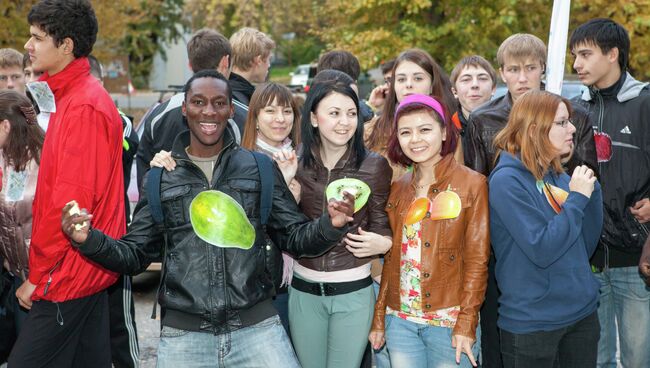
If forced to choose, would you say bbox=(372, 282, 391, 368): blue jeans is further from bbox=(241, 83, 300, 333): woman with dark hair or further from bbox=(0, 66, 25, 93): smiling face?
bbox=(0, 66, 25, 93): smiling face

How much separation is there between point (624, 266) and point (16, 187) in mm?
3719

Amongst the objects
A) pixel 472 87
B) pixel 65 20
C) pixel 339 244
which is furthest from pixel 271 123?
pixel 472 87

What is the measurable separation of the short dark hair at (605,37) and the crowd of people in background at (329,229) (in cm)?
19

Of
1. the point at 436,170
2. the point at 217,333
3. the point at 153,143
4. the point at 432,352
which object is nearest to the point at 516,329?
the point at 432,352

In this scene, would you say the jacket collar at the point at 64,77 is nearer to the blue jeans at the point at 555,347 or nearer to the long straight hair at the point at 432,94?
the long straight hair at the point at 432,94

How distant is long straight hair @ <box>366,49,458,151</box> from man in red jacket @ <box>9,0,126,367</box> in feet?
5.46

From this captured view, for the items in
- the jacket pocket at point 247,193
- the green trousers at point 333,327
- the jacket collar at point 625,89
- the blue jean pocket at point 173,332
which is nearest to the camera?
the blue jean pocket at point 173,332

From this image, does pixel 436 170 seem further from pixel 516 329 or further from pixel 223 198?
pixel 223 198

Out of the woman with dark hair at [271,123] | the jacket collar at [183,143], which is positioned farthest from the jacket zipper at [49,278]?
the woman with dark hair at [271,123]

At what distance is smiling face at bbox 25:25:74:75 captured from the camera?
13.2 ft

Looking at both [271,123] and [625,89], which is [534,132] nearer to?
[625,89]

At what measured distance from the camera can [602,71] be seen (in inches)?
188

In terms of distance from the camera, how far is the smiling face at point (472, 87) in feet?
19.6

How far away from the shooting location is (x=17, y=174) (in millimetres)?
4652
